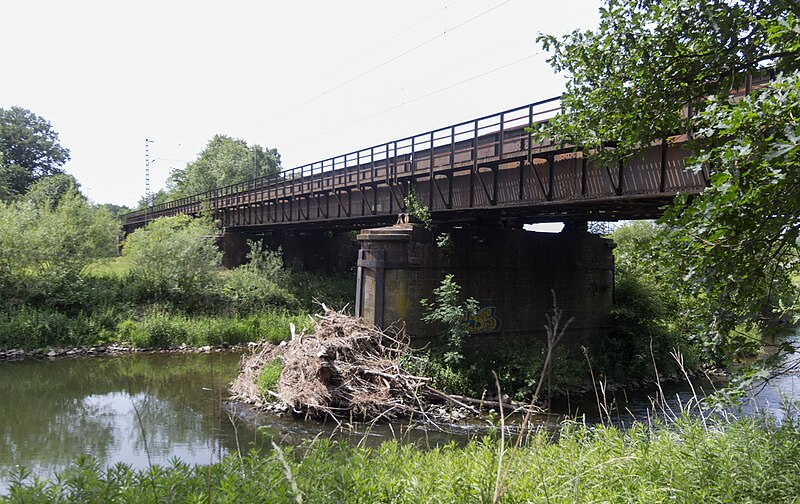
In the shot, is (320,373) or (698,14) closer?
(698,14)

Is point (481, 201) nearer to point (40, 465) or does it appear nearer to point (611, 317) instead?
point (611, 317)

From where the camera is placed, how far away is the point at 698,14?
5.90 m

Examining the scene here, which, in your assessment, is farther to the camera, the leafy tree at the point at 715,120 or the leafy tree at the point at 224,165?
the leafy tree at the point at 224,165

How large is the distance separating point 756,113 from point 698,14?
224 centimetres

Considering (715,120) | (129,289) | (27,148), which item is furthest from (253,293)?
(27,148)

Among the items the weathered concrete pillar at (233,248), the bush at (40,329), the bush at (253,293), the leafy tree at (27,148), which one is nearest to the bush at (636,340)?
the bush at (253,293)

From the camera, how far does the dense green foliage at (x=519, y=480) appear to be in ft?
14.8

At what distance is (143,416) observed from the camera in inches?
568

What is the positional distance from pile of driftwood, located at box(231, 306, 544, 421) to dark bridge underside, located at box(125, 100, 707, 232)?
501cm

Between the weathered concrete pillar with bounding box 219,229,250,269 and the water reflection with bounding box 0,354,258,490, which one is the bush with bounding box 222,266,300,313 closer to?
the weathered concrete pillar with bounding box 219,229,250,269

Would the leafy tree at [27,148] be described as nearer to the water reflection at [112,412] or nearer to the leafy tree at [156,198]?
the leafy tree at [156,198]

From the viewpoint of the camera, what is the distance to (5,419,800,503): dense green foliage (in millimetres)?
4504

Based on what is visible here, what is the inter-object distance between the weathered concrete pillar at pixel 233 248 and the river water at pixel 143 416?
49.0ft

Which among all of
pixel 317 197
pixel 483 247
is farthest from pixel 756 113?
pixel 317 197
